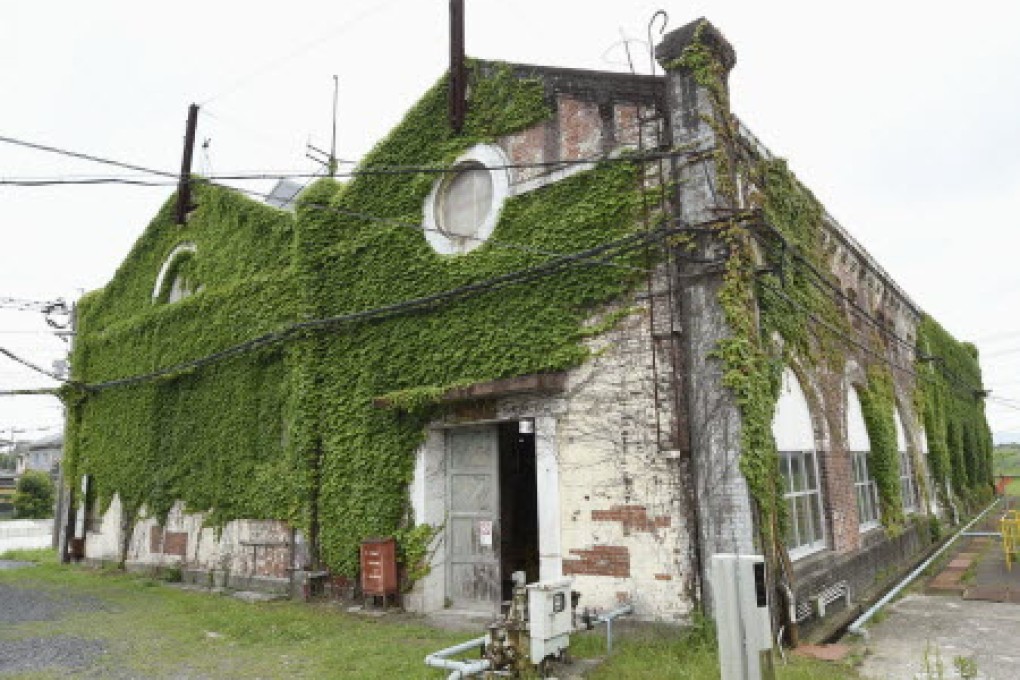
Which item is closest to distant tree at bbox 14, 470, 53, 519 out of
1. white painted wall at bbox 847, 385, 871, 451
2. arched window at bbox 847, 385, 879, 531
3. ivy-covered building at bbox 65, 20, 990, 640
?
ivy-covered building at bbox 65, 20, 990, 640

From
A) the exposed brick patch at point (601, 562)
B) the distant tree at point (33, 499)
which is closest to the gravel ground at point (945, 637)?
the exposed brick patch at point (601, 562)

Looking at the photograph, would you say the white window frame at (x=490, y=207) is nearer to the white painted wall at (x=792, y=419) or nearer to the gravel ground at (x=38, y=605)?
the white painted wall at (x=792, y=419)

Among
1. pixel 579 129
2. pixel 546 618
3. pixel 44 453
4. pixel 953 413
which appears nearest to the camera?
pixel 546 618

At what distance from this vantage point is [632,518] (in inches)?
303

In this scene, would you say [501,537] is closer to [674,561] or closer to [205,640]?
[674,561]

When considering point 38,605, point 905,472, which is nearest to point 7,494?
point 38,605

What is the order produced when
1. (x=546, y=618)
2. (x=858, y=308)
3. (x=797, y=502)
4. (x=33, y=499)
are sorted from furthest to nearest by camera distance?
(x=33, y=499) → (x=858, y=308) → (x=797, y=502) → (x=546, y=618)

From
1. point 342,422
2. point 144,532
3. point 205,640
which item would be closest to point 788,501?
point 342,422

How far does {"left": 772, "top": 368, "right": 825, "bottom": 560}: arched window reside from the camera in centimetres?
845

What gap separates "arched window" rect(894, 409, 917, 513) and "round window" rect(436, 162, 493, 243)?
1015 cm

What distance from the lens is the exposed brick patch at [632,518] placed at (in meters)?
7.52

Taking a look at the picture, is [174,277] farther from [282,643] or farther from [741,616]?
[741,616]

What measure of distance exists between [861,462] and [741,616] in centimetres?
962

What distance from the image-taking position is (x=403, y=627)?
8.65 metres
